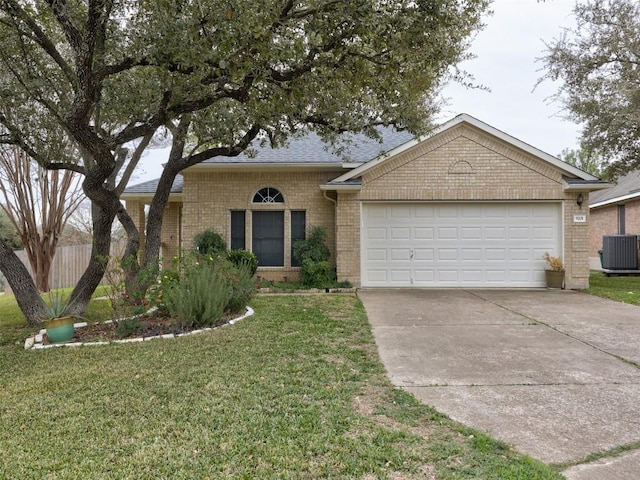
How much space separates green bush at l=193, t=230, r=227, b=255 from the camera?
11898mm

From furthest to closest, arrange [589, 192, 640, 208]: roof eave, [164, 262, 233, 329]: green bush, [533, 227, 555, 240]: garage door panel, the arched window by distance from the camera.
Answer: [589, 192, 640, 208]: roof eave
the arched window
[533, 227, 555, 240]: garage door panel
[164, 262, 233, 329]: green bush

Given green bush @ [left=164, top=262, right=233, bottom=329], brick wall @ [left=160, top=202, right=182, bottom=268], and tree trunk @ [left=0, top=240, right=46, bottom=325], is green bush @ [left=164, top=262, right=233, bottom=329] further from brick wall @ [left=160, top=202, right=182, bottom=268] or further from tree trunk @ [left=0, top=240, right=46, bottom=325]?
brick wall @ [left=160, top=202, right=182, bottom=268]

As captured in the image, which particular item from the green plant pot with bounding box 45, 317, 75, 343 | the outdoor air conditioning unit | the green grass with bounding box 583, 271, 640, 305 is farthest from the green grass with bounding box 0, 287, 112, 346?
the outdoor air conditioning unit

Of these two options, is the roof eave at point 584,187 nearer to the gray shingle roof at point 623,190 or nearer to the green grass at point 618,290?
the green grass at point 618,290

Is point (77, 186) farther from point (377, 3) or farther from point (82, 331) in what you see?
point (377, 3)

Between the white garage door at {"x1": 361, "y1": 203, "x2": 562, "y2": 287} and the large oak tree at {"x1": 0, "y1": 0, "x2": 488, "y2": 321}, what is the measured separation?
3.06 metres

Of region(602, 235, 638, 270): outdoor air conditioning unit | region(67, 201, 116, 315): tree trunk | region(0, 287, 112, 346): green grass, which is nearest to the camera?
region(0, 287, 112, 346): green grass

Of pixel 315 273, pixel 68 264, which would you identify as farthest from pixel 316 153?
pixel 68 264

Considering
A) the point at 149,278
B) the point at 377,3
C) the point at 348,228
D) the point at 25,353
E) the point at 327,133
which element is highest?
the point at 377,3

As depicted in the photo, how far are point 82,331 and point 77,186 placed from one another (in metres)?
11.1

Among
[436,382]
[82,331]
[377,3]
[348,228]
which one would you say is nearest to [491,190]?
[348,228]

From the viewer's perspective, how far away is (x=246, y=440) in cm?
303

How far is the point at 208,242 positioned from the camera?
1193cm

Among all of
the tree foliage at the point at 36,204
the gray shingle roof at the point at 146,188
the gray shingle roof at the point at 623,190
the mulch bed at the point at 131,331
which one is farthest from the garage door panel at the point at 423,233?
the tree foliage at the point at 36,204
